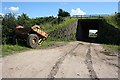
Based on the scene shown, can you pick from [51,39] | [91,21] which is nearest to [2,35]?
[51,39]

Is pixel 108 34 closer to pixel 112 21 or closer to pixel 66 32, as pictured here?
pixel 112 21

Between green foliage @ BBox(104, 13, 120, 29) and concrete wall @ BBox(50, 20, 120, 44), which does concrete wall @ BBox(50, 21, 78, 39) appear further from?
green foliage @ BBox(104, 13, 120, 29)

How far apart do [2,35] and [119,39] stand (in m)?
17.2

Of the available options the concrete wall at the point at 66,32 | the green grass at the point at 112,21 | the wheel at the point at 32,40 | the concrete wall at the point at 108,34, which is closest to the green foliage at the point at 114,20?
the green grass at the point at 112,21

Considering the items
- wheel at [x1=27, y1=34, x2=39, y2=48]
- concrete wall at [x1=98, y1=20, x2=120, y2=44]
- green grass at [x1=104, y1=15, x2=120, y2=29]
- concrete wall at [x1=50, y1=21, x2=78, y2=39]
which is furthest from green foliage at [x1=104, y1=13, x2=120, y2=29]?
wheel at [x1=27, y1=34, x2=39, y2=48]

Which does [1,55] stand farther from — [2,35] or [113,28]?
[113,28]

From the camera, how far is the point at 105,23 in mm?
39375

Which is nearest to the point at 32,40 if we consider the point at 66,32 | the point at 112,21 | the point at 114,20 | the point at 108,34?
the point at 66,32

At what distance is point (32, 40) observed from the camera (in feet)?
74.0

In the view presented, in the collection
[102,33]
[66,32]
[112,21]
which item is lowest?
[102,33]

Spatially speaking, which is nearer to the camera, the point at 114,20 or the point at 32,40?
the point at 32,40

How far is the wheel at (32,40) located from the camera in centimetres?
2209

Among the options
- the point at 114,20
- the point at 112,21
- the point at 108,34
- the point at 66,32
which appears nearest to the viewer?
the point at 66,32

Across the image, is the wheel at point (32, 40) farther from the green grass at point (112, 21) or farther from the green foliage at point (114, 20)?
the green foliage at point (114, 20)
